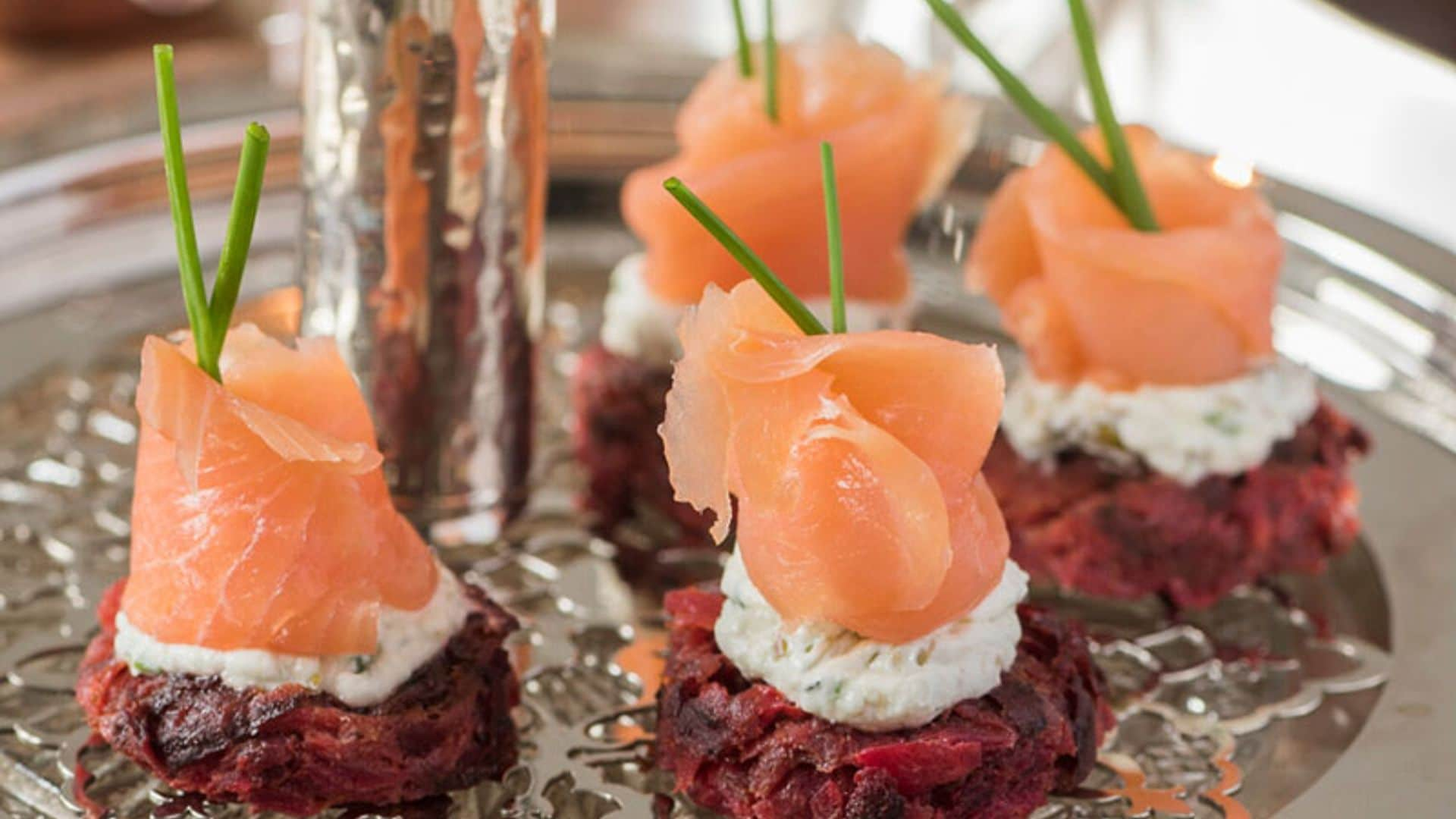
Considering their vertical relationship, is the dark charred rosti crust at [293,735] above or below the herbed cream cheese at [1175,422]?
below

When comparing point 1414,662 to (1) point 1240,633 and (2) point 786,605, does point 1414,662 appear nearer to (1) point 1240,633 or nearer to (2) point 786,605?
(1) point 1240,633

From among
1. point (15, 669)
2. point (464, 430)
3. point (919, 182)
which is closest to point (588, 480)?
point (464, 430)

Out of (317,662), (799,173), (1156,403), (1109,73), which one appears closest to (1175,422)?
(1156,403)

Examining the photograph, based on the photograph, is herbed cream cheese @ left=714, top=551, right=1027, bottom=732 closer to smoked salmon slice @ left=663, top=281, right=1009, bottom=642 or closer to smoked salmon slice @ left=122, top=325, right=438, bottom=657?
smoked salmon slice @ left=663, top=281, right=1009, bottom=642

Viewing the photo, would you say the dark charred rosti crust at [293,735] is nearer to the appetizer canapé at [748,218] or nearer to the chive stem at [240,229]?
the chive stem at [240,229]

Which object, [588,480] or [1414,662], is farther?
[588,480]

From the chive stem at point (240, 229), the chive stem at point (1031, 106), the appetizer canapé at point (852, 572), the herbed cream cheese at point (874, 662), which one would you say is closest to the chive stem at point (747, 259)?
the appetizer canapé at point (852, 572)
